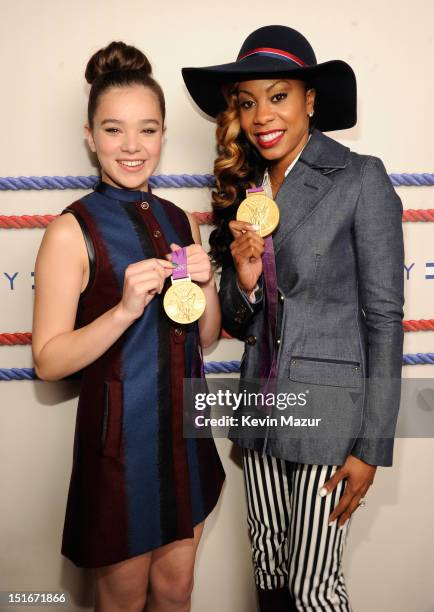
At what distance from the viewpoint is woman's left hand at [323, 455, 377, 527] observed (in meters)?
1.62

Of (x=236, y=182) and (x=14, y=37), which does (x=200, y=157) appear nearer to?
(x=236, y=182)

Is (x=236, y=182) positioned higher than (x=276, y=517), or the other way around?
(x=236, y=182)

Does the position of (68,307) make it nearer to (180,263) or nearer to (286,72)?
(180,263)

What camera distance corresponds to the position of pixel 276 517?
1.92 meters

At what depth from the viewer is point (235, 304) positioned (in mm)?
1826

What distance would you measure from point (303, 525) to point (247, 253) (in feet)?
2.82

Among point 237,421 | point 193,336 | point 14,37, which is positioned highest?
point 14,37

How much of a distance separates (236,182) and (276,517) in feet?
3.82

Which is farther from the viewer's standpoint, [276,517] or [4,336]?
[4,336]

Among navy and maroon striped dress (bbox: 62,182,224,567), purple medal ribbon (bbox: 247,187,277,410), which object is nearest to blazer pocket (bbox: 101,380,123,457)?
navy and maroon striped dress (bbox: 62,182,224,567)

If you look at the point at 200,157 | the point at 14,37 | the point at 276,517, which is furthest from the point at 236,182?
the point at 276,517

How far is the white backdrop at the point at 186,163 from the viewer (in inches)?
78.2

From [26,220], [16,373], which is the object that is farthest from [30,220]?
[16,373]

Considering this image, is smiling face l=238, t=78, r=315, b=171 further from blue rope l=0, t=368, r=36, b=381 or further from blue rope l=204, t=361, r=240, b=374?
blue rope l=0, t=368, r=36, b=381
